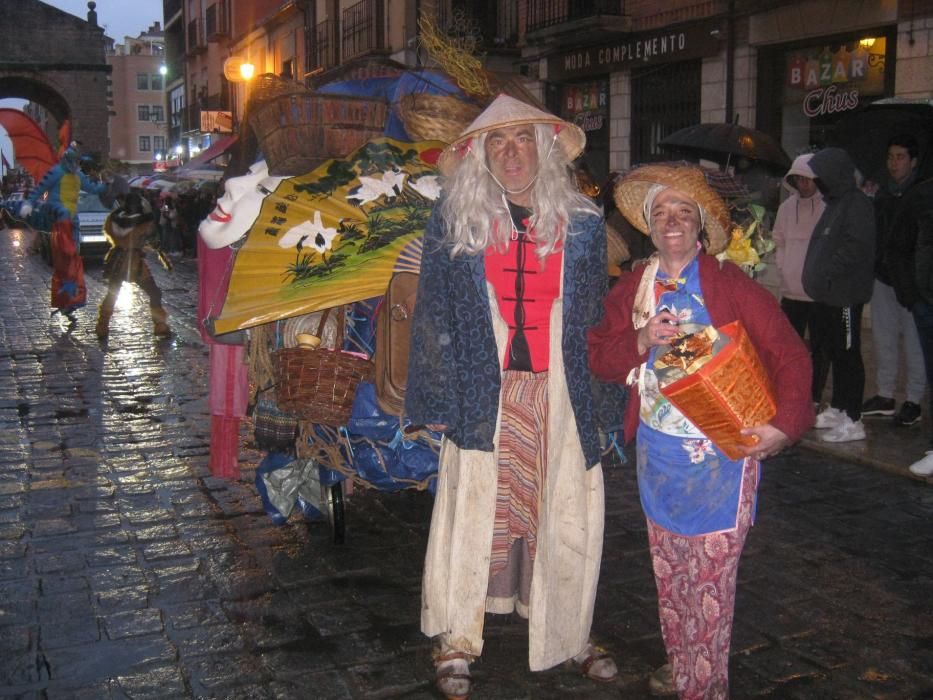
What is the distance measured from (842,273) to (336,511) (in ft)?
12.6

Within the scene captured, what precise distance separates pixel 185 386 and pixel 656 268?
6628mm

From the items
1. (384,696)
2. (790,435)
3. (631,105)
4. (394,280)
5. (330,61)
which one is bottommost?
(384,696)

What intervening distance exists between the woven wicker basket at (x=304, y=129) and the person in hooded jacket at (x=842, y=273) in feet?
10.9

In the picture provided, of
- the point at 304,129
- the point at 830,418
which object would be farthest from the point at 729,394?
the point at 830,418

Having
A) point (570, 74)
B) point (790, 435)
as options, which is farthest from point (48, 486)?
point (570, 74)

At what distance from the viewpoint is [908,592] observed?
14.5ft

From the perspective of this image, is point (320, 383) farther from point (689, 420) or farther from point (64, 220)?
point (64, 220)

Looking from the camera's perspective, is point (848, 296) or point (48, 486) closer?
point (48, 486)

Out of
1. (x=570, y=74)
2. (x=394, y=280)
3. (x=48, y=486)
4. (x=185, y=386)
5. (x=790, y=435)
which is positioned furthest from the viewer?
(x=570, y=74)

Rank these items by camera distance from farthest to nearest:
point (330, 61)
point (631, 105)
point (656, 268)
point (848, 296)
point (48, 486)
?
Result: point (330, 61) → point (631, 105) → point (848, 296) → point (48, 486) → point (656, 268)

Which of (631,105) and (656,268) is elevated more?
(631,105)

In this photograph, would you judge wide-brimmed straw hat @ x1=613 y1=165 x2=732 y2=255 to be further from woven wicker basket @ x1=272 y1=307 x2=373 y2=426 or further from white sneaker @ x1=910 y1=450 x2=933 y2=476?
white sneaker @ x1=910 y1=450 x2=933 y2=476

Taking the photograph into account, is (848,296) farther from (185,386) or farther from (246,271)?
(185,386)

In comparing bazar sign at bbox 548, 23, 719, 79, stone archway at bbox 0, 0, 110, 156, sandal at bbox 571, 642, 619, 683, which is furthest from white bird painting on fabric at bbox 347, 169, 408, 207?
stone archway at bbox 0, 0, 110, 156
